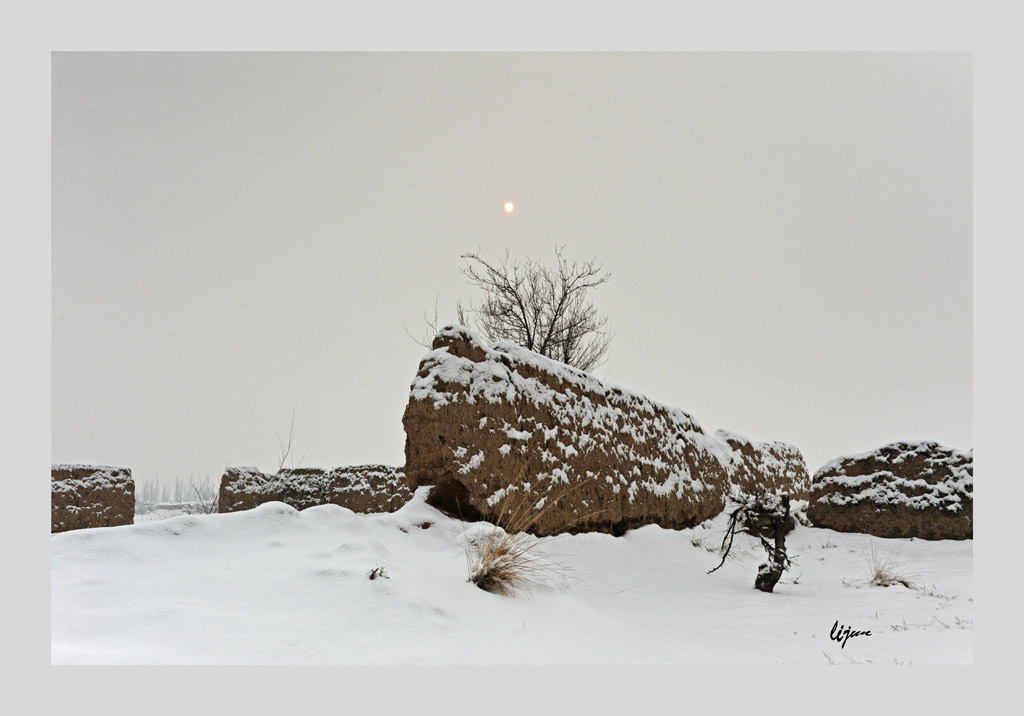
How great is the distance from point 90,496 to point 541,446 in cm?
923

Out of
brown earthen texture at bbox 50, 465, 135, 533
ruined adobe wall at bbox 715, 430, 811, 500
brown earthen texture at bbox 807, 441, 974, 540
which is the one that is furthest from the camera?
ruined adobe wall at bbox 715, 430, 811, 500

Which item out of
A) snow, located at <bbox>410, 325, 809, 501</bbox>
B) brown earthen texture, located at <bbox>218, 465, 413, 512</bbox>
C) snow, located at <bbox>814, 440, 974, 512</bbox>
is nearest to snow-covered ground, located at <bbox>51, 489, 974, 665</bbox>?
snow, located at <bbox>410, 325, 809, 501</bbox>

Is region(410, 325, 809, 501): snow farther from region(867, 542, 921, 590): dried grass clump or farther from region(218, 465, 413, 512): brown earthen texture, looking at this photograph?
region(218, 465, 413, 512): brown earthen texture

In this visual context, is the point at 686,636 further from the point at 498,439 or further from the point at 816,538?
the point at 816,538

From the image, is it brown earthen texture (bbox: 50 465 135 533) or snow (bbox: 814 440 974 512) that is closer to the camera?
snow (bbox: 814 440 974 512)

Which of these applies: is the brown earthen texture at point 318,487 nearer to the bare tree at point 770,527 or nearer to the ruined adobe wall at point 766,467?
the ruined adobe wall at point 766,467

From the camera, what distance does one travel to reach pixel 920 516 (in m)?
9.52

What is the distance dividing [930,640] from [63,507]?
12.6 meters

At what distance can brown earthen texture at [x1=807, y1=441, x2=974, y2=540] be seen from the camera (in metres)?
9.30

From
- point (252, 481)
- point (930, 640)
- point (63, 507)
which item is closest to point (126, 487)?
point (63, 507)

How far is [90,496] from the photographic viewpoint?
38.6 feet

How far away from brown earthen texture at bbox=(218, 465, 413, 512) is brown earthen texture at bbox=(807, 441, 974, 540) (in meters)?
8.50

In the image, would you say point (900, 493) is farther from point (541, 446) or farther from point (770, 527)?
point (541, 446)

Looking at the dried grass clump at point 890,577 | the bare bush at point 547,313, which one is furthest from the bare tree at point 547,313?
the dried grass clump at point 890,577
